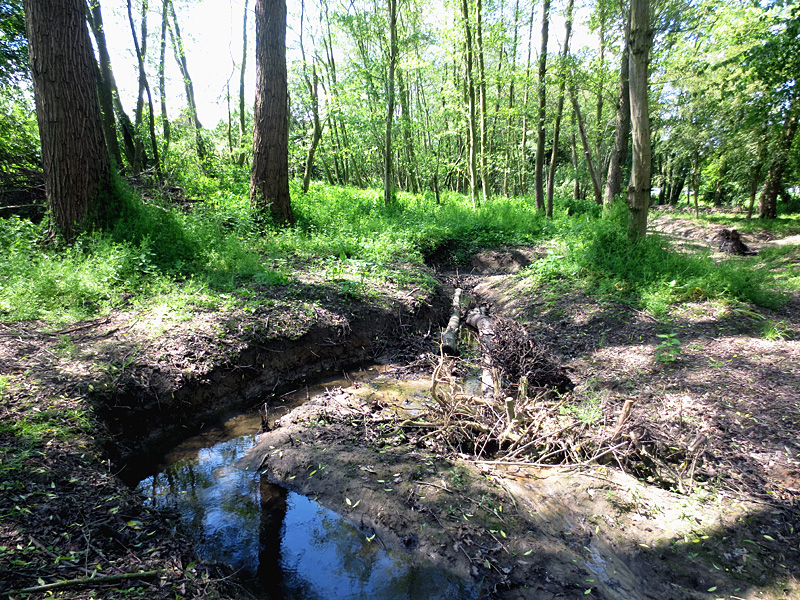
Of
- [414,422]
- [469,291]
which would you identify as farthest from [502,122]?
[414,422]

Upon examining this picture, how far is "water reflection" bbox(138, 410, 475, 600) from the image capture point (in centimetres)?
281

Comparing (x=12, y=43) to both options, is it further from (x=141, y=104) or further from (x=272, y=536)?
(x=272, y=536)

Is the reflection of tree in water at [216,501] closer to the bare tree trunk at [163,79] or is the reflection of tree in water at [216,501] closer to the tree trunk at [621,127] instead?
the tree trunk at [621,127]

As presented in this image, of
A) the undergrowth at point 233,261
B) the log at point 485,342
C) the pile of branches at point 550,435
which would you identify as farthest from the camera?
the undergrowth at point 233,261

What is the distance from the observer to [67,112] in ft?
21.5

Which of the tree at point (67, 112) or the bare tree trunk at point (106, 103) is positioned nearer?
the tree at point (67, 112)

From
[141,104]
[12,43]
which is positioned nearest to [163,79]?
[141,104]

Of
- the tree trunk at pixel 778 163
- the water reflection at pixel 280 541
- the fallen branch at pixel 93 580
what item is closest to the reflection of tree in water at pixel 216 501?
the water reflection at pixel 280 541

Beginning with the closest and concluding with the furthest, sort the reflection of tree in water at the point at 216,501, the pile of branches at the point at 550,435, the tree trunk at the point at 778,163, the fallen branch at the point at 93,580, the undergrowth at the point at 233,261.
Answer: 1. the fallen branch at the point at 93,580
2. the reflection of tree in water at the point at 216,501
3. the pile of branches at the point at 550,435
4. the undergrowth at the point at 233,261
5. the tree trunk at the point at 778,163

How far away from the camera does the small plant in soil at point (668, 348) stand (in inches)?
195

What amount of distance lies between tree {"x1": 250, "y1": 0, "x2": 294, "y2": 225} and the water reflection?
7143 millimetres

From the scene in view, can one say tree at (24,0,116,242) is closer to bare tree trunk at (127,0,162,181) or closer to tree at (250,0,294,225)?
tree at (250,0,294,225)

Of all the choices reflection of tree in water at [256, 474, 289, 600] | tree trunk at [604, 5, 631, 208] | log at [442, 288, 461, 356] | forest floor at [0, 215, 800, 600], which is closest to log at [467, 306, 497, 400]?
log at [442, 288, 461, 356]

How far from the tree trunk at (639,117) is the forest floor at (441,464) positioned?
2409 mm
